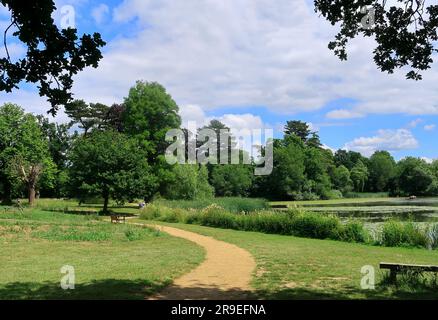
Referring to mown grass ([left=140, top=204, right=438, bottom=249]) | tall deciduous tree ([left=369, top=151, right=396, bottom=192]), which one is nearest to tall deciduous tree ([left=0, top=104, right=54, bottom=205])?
mown grass ([left=140, top=204, right=438, bottom=249])

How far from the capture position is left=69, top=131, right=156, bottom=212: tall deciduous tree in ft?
112

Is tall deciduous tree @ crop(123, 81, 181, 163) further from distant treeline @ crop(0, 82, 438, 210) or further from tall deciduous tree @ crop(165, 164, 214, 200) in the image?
tall deciduous tree @ crop(165, 164, 214, 200)

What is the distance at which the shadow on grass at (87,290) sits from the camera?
25.8ft

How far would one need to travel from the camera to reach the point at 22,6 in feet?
21.3

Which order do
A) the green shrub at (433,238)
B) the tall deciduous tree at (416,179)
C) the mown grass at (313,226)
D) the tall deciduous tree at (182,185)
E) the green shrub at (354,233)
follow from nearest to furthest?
the green shrub at (433,238) → the mown grass at (313,226) → the green shrub at (354,233) → the tall deciduous tree at (182,185) → the tall deciduous tree at (416,179)

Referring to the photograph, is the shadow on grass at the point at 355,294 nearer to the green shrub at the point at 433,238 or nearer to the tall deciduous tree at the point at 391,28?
the tall deciduous tree at the point at 391,28

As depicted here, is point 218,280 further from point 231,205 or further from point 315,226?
point 231,205

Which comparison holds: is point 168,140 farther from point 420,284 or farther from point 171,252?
point 420,284

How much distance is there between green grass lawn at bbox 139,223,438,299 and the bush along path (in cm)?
35

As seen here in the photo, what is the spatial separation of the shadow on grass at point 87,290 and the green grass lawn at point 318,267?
2.25m

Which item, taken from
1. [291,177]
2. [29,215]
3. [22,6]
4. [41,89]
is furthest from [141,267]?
[291,177]

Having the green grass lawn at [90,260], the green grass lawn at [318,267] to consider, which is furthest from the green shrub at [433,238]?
the green grass lawn at [90,260]

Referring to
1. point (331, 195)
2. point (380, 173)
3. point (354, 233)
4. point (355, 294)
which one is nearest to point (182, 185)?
point (354, 233)

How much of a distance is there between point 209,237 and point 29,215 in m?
13.8
